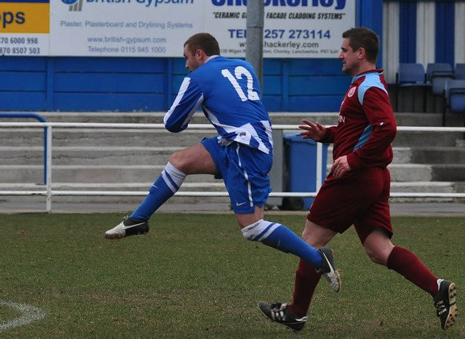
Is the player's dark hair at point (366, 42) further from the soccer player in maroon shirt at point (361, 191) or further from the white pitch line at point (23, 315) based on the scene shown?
the white pitch line at point (23, 315)

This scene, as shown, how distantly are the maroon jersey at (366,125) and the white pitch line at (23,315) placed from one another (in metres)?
2.10

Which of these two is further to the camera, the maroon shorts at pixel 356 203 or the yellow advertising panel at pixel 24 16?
the yellow advertising panel at pixel 24 16

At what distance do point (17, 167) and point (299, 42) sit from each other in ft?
16.5

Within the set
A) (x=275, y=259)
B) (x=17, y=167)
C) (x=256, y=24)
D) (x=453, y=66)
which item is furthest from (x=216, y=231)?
(x=453, y=66)

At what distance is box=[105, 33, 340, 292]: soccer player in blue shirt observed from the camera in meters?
7.05

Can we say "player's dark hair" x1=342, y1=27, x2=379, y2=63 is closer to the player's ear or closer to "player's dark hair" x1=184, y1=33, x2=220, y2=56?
the player's ear

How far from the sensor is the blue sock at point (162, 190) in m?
7.61

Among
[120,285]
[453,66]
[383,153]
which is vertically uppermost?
[453,66]

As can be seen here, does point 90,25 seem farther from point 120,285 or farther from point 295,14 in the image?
point 120,285

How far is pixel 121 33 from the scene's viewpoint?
18328 mm

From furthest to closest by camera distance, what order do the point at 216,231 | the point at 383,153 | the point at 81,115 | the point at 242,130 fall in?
the point at 81,115 → the point at 216,231 → the point at 242,130 → the point at 383,153


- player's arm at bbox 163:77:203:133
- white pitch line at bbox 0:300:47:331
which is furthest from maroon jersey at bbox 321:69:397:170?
white pitch line at bbox 0:300:47:331

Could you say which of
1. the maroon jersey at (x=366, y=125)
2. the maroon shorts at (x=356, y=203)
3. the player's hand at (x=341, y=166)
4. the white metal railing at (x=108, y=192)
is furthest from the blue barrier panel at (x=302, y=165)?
the player's hand at (x=341, y=166)

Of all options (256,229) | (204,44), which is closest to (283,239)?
(256,229)
